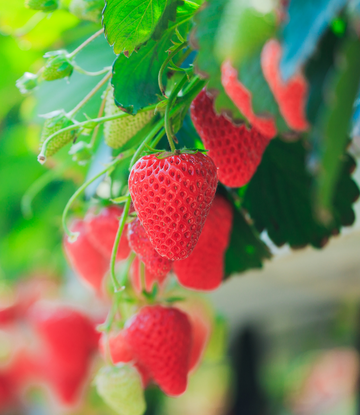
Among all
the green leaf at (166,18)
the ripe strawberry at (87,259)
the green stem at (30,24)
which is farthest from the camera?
the green stem at (30,24)

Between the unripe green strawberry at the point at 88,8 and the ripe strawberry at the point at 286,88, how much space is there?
30 cm

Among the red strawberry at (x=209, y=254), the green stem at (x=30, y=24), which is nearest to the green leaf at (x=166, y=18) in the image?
the red strawberry at (x=209, y=254)

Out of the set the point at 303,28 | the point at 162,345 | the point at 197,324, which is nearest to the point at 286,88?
the point at 303,28

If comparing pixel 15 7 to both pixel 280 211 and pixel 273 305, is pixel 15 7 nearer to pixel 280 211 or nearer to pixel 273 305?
pixel 280 211

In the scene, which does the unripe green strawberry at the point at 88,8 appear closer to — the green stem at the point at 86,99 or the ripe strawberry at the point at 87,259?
the green stem at the point at 86,99

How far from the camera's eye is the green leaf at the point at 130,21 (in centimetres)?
37

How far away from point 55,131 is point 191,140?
0.54 ft

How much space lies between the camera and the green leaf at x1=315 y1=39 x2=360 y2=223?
0.22 metres

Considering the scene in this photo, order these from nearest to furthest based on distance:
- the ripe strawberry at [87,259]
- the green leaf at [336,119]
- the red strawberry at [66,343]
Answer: the green leaf at [336,119], the ripe strawberry at [87,259], the red strawberry at [66,343]

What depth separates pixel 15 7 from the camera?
33.9 inches

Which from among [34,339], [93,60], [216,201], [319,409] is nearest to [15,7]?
[93,60]

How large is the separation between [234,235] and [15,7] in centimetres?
59

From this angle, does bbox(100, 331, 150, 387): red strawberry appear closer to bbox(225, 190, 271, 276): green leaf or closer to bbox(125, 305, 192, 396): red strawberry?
bbox(125, 305, 192, 396): red strawberry

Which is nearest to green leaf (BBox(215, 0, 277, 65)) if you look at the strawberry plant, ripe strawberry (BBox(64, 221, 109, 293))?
the strawberry plant
